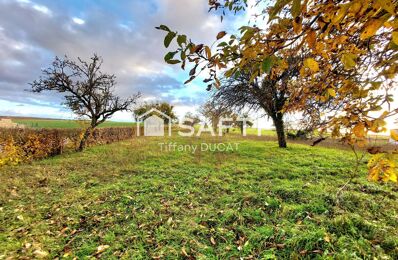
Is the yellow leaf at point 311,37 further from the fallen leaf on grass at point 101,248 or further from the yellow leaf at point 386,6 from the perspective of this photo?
the fallen leaf on grass at point 101,248

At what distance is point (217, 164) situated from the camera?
7.05 metres

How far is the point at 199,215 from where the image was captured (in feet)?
11.6

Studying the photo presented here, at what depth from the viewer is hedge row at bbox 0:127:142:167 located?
710cm

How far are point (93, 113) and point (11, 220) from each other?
725 centimetres

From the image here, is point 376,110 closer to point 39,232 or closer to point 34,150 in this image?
point 39,232

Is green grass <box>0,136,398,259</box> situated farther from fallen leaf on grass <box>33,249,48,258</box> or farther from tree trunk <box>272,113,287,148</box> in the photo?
tree trunk <box>272,113,287,148</box>

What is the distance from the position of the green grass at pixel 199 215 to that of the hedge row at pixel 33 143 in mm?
1594

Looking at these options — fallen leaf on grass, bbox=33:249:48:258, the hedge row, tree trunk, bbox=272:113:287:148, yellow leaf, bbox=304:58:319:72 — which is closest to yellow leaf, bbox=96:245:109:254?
fallen leaf on grass, bbox=33:249:48:258

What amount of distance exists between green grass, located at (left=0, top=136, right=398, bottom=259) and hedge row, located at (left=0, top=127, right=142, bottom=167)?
5.23ft

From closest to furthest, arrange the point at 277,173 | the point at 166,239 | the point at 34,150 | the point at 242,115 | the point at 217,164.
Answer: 1. the point at 166,239
2. the point at 277,173
3. the point at 217,164
4. the point at 34,150
5. the point at 242,115

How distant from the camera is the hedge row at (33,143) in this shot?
23.3ft

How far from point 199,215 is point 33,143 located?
7806mm

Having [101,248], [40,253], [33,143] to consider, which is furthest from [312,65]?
[33,143]

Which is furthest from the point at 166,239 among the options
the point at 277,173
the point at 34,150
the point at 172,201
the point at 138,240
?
the point at 34,150
